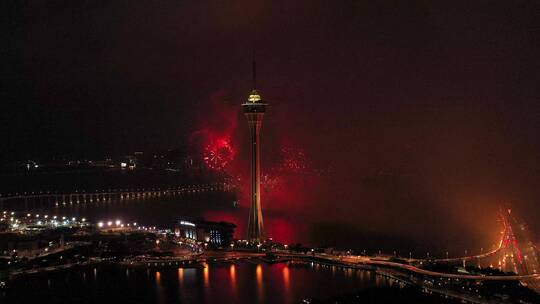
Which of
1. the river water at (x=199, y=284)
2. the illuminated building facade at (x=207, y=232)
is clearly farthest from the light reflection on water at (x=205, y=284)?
the illuminated building facade at (x=207, y=232)

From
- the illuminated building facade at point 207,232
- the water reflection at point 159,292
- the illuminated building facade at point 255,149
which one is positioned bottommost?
the water reflection at point 159,292

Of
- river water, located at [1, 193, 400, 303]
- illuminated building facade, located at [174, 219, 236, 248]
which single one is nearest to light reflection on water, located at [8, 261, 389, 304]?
river water, located at [1, 193, 400, 303]

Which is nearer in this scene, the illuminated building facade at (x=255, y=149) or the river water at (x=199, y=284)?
the river water at (x=199, y=284)

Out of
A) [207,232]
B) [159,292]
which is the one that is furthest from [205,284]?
[207,232]

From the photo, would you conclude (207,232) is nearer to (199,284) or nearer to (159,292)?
(199,284)

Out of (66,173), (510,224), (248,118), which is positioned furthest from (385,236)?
(66,173)

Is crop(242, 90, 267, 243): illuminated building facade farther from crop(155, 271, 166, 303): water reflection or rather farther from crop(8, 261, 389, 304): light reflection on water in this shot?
crop(155, 271, 166, 303): water reflection

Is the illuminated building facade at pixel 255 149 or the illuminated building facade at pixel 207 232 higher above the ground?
the illuminated building facade at pixel 255 149

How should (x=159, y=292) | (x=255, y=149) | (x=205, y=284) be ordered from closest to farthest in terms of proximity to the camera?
(x=159, y=292) → (x=205, y=284) → (x=255, y=149)

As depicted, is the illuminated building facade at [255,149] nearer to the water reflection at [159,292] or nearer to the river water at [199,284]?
the river water at [199,284]
